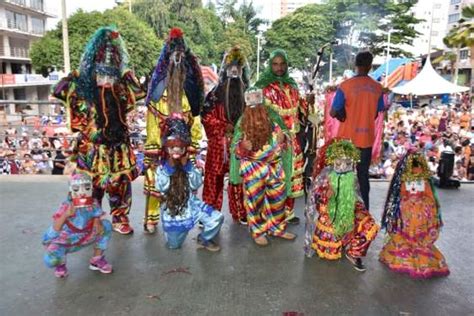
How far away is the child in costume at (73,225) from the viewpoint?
2.89m

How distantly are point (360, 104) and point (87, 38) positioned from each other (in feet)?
77.0

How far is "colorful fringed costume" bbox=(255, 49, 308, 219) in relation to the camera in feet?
12.5

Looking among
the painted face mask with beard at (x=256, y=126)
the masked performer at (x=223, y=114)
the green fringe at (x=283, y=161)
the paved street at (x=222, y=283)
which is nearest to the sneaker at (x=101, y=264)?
the paved street at (x=222, y=283)

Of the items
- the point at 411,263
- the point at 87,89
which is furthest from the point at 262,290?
the point at 87,89

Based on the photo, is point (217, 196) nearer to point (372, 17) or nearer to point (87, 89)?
point (87, 89)

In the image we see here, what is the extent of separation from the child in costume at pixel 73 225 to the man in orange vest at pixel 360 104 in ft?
6.88

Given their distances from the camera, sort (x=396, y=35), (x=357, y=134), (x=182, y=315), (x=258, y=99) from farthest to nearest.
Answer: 1. (x=396, y=35)
2. (x=357, y=134)
3. (x=258, y=99)
4. (x=182, y=315)

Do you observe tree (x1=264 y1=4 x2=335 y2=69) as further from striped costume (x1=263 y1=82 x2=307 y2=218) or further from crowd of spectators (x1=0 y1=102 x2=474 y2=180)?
striped costume (x1=263 y1=82 x2=307 y2=218)

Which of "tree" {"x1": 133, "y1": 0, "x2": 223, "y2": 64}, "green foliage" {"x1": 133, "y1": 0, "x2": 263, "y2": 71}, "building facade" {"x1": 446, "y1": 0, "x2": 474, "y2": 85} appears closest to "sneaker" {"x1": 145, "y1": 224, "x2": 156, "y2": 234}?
"building facade" {"x1": 446, "y1": 0, "x2": 474, "y2": 85}

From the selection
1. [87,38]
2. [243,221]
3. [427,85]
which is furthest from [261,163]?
[87,38]

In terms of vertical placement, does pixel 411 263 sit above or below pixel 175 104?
below

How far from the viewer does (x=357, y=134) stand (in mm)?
3758

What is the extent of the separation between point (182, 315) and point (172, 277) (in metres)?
0.51

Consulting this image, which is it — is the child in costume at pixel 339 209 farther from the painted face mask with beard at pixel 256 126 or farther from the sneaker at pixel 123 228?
the sneaker at pixel 123 228
